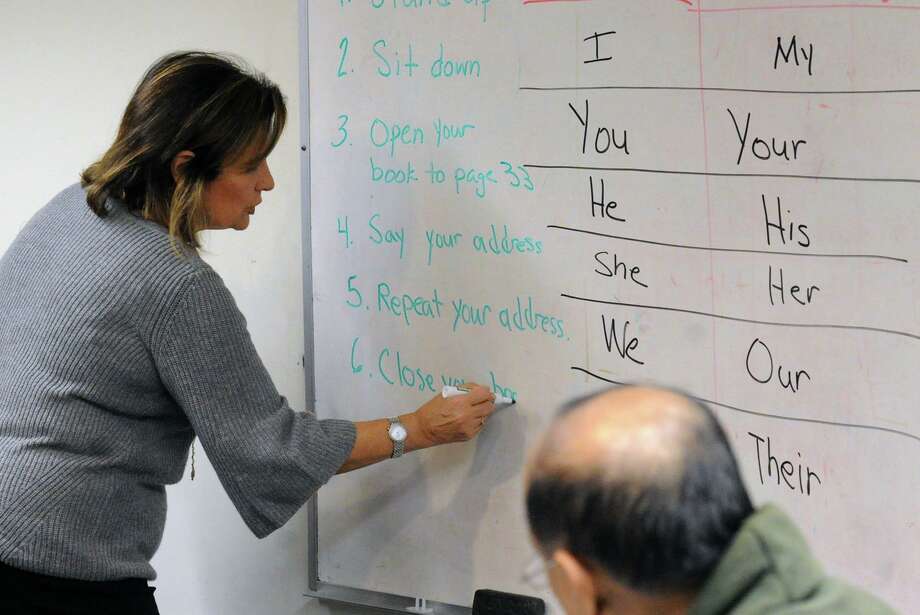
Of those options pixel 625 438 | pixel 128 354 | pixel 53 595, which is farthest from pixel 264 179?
pixel 625 438

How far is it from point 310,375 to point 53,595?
2.10 ft

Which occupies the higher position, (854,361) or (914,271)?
(914,271)

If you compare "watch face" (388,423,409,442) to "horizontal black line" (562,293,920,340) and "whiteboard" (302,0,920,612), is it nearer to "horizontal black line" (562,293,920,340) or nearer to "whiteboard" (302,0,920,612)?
"whiteboard" (302,0,920,612)

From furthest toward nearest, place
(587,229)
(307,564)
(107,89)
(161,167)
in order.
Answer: (107,89) → (307,564) → (587,229) → (161,167)

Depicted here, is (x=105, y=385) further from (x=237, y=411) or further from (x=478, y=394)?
(x=478, y=394)

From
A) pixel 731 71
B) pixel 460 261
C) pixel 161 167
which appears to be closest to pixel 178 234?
pixel 161 167

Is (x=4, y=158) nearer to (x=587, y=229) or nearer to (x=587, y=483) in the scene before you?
(x=587, y=229)

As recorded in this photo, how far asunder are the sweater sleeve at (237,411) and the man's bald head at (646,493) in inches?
28.4

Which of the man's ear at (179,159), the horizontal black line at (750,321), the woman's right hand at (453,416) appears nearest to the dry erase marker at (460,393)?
the woman's right hand at (453,416)

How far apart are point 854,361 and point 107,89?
5.15 ft

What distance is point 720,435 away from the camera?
828 millimetres

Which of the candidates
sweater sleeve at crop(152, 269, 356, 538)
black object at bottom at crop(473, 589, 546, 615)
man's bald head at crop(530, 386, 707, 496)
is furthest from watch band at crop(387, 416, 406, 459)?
man's bald head at crop(530, 386, 707, 496)

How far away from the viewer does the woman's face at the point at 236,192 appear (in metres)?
1.50

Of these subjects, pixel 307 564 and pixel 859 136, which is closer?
pixel 859 136
